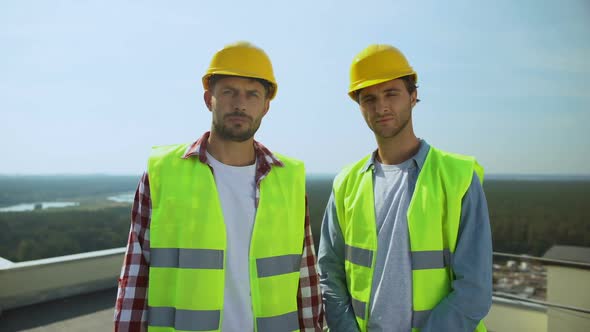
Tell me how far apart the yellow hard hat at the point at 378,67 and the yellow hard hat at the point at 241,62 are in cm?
50

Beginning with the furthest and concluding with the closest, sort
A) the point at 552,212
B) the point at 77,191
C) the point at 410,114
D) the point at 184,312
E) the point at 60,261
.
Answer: the point at 77,191, the point at 552,212, the point at 60,261, the point at 410,114, the point at 184,312

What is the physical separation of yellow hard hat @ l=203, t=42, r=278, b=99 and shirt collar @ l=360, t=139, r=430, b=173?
2.36 feet

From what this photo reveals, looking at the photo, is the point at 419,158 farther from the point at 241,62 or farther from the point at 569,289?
the point at 569,289

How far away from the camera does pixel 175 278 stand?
192 cm

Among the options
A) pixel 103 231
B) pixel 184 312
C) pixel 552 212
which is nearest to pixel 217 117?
pixel 184 312

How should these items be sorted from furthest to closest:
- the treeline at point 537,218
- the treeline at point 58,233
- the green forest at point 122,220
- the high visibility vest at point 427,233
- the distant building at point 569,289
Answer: the treeline at point 537,218, the green forest at point 122,220, the treeline at point 58,233, the distant building at point 569,289, the high visibility vest at point 427,233

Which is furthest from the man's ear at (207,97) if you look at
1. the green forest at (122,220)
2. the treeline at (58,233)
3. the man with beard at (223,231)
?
the treeline at (58,233)

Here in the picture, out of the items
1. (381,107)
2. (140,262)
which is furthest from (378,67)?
(140,262)

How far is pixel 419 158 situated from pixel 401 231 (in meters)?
0.40

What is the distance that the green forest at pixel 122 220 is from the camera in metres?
43.8

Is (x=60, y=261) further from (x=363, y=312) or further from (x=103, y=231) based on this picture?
(x=103, y=231)

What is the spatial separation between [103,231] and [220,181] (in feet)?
155

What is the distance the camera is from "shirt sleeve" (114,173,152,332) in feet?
6.31

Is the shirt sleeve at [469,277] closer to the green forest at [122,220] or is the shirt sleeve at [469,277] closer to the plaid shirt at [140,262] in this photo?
the plaid shirt at [140,262]
